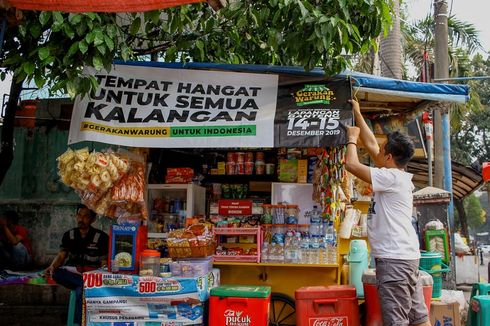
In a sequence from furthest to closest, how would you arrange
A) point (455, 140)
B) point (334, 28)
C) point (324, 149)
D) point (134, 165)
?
1. point (455, 140)
2. point (324, 149)
3. point (134, 165)
4. point (334, 28)

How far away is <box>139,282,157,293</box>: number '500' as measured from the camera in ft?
16.8

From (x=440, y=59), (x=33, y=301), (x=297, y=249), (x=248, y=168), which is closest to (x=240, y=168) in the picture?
(x=248, y=168)

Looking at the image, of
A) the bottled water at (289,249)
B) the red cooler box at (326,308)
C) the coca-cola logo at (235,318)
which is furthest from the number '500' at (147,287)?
the bottled water at (289,249)

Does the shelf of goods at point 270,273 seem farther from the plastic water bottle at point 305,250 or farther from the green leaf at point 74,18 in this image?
the green leaf at point 74,18

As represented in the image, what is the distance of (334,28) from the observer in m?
5.09

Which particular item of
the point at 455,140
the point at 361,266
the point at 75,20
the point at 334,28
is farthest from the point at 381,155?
the point at 455,140

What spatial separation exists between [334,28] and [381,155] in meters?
1.47

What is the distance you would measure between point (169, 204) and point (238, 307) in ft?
6.36

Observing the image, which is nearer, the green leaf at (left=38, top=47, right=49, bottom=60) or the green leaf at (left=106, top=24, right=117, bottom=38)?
the green leaf at (left=38, top=47, right=49, bottom=60)

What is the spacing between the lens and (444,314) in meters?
5.18

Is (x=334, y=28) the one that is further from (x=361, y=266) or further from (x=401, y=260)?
(x=361, y=266)

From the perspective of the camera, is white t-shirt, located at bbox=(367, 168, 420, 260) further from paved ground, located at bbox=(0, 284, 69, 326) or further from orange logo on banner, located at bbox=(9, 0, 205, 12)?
paved ground, located at bbox=(0, 284, 69, 326)

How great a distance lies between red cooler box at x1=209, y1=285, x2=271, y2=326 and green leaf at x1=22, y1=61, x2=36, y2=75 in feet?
9.24

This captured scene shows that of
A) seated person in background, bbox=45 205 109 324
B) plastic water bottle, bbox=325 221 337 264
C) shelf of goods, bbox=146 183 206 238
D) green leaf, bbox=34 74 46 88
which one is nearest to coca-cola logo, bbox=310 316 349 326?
plastic water bottle, bbox=325 221 337 264
